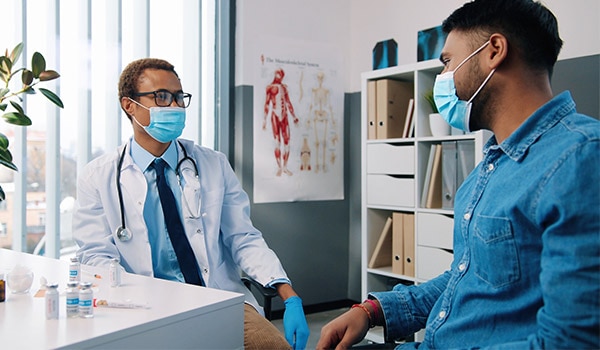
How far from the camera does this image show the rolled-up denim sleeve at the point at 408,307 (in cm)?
126

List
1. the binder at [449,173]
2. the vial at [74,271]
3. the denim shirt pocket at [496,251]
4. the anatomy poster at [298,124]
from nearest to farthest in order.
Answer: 1. the denim shirt pocket at [496,251]
2. the vial at [74,271]
3. the binder at [449,173]
4. the anatomy poster at [298,124]

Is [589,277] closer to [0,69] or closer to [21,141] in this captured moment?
[0,69]

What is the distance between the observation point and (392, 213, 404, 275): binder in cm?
301

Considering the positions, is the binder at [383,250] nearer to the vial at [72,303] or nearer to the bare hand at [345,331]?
the bare hand at [345,331]

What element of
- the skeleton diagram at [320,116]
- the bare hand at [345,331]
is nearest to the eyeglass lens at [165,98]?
the bare hand at [345,331]

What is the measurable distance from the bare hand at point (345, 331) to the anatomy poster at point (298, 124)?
2.18 metres

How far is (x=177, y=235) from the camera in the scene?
6.24ft

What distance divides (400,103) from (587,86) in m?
0.92

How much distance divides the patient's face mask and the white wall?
1.32 m

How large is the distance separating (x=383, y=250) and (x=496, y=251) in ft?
7.09

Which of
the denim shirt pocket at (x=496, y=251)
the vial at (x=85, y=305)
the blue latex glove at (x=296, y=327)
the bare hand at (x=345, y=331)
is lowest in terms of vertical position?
the blue latex glove at (x=296, y=327)

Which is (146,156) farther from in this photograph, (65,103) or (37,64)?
(65,103)

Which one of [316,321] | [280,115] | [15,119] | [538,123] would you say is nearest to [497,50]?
[538,123]

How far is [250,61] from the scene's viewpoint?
335 cm
